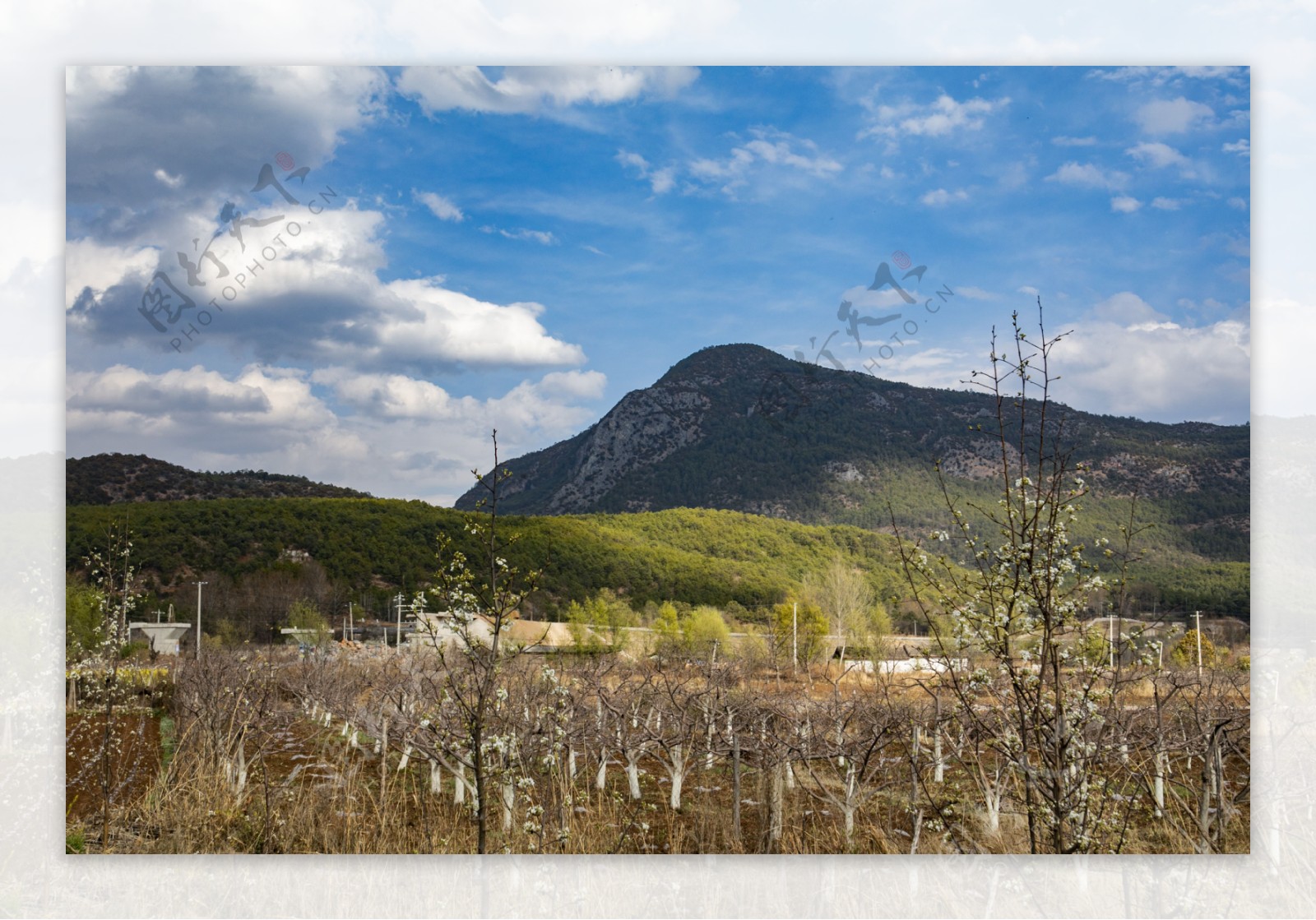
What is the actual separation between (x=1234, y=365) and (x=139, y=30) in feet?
18.6

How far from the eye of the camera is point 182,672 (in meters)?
6.29

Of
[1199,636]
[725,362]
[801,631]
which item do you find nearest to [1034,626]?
[1199,636]

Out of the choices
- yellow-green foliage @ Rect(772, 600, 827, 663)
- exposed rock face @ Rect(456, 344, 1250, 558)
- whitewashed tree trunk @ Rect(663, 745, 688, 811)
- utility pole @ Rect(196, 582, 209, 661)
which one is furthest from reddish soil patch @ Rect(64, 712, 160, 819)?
yellow-green foliage @ Rect(772, 600, 827, 663)

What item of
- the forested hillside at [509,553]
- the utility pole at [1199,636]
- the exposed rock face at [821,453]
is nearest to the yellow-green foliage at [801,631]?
the forested hillside at [509,553]

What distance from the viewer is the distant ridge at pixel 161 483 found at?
4.55 meters

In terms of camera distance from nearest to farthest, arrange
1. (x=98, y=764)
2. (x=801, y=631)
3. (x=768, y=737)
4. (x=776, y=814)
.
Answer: (x=776, y=814) → (x=98, y=764) → (x=768, y=737) → (x=801, y=631)

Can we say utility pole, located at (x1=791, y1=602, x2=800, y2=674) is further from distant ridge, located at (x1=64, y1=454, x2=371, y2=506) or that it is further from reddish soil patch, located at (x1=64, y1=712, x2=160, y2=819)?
reddish soil patch, located at (x1=64, y1=712, x2=160, y2=819)

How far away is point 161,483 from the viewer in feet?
18.0

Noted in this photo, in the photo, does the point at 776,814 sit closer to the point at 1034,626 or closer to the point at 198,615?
Result: the point at 1034,626

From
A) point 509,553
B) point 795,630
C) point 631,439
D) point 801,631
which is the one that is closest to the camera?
point 509,553

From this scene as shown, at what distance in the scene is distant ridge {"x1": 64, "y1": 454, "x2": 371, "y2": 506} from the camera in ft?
14.9

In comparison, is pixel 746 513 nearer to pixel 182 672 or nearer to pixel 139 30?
pixel 182 672

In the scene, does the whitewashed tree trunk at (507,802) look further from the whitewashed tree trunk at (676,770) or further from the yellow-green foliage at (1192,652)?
the yellow-green foliage at (1192,652)

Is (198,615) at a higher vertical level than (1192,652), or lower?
higher
